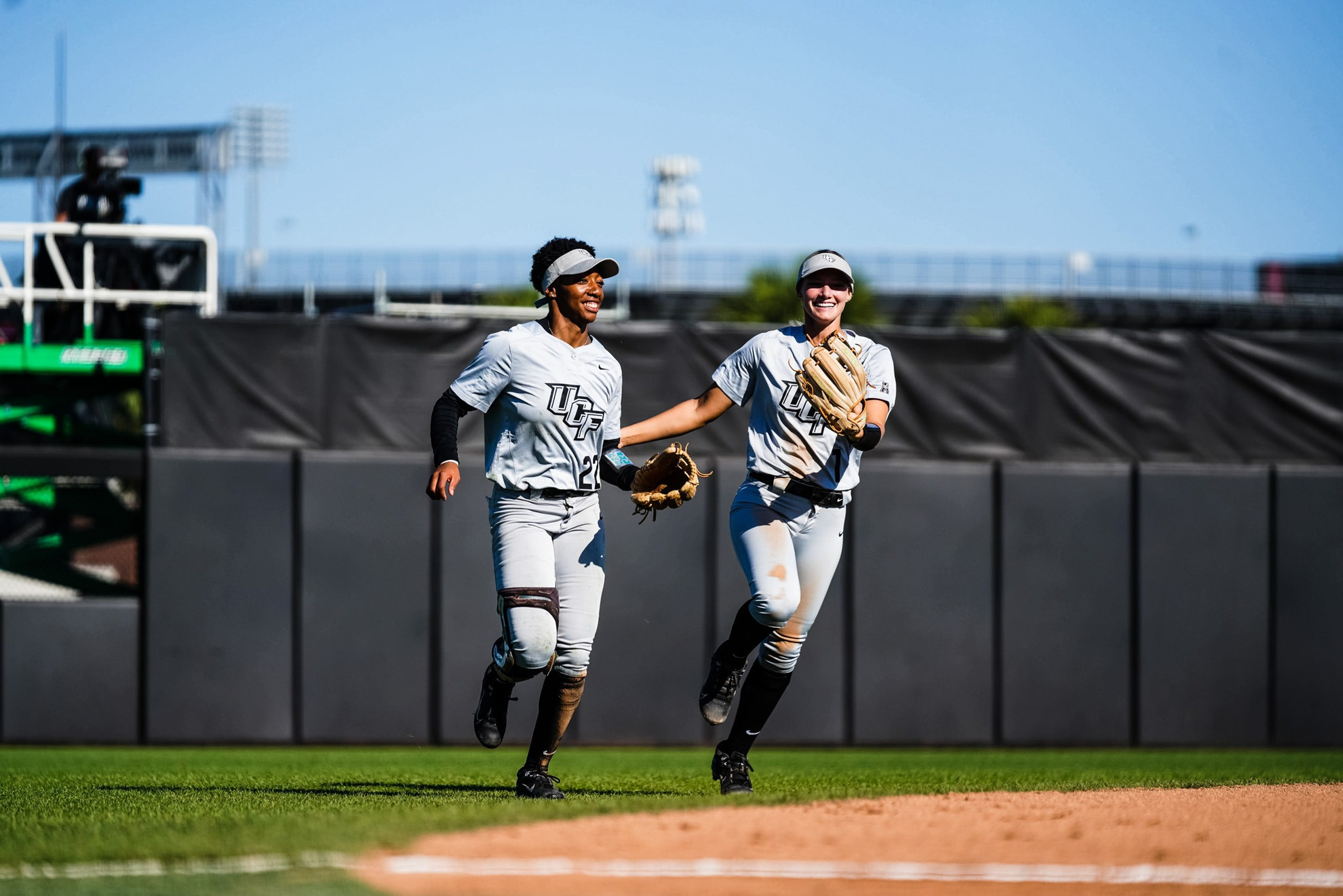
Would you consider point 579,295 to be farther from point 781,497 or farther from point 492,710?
point 492,710

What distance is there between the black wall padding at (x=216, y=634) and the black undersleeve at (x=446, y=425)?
5303mm

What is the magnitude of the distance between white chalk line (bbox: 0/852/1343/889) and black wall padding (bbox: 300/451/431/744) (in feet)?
20.8

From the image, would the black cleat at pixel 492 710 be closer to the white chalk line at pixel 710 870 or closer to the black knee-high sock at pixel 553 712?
the black knee-high sock at pixel 553 712

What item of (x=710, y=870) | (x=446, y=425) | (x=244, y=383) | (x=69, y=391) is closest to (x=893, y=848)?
(x=710, y=870)

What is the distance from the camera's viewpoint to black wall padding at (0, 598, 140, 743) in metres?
9.95

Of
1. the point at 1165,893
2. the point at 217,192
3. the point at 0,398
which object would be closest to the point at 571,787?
the point at 1165,893

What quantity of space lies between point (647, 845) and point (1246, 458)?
846cm

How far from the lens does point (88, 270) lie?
10859 mm

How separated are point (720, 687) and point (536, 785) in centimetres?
80

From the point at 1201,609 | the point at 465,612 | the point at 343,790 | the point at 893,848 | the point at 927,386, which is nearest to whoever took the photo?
the point at 893,848

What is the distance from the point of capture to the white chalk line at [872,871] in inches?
139

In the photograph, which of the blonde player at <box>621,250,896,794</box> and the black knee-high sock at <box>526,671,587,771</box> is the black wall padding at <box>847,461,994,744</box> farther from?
the black knee-high sock at <box>526,671,587,771</box>

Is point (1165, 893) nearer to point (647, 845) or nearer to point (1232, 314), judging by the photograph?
point (647, 845)

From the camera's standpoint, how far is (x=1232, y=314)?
43844mm
